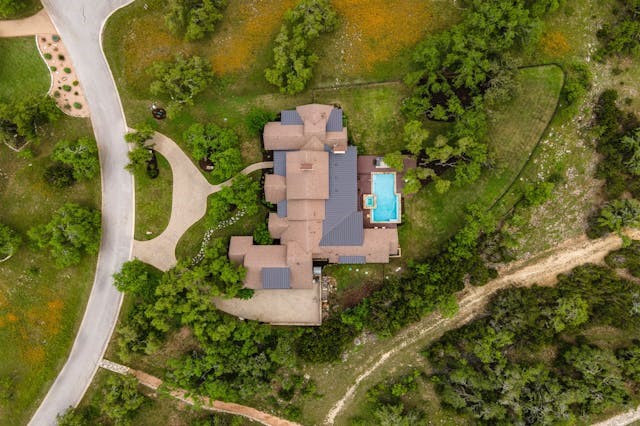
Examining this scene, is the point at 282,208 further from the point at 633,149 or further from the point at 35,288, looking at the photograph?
the point at 633,149

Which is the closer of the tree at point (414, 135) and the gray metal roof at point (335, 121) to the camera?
the tree at point (414, 135)

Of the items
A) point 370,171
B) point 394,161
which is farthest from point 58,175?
point 394,161

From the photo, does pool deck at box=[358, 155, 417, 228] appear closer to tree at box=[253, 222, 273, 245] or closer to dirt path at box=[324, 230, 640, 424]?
tree at box=[253, 222, 273, 245]

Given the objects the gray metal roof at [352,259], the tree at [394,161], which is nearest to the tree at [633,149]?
the tree at [394,161]

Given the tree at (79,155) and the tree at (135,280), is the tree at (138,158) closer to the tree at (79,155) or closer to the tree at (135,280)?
the tree at (79,155)

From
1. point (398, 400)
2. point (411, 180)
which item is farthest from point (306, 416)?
point (411, 180)
